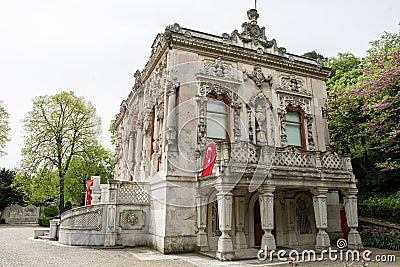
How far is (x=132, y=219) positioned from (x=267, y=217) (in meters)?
5.91

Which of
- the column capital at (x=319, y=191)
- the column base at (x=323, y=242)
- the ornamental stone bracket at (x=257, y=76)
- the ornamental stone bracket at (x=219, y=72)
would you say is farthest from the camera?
the ornamental stone bracket at (x=257, y=76)

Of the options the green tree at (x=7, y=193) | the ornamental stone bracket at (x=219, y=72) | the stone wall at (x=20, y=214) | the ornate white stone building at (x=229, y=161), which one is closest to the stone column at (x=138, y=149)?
the ornate white stone building at (x=229, y=161)

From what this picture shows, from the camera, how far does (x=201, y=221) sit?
39.7 feet

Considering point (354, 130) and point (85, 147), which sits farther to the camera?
point (85, 147)

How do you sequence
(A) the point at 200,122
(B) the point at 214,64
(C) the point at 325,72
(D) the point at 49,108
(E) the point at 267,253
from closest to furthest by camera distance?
1. (E) the point at 267,253
2. (A) the point at 200,122
3. (B) the point at 214,64
4. (C) the point at 325,72
5. (D) the point at 49,108

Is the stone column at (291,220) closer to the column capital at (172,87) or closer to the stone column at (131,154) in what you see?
the column capital at (172,87)

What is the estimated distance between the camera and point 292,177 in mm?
11258

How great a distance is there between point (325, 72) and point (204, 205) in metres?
10.7

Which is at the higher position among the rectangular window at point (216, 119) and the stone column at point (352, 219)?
the rectangular window at point (216, 119)

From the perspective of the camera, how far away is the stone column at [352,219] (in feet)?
39.5

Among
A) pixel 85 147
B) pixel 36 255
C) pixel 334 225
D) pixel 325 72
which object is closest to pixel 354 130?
pixel 325 72

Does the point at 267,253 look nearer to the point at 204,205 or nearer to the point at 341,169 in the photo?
the point at 204,205

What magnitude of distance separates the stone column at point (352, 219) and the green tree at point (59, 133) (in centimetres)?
2373

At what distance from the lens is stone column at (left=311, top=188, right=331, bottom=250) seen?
11367mm
